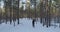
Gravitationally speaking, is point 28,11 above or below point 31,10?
below

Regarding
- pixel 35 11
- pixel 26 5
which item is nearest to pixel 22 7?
pixel 26 5

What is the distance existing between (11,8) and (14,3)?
5.10 ft

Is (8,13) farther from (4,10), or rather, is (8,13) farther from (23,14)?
(23,14)

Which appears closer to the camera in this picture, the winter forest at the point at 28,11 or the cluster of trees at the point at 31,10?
the winter forest at the point at 28,11

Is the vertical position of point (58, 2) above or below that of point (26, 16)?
above

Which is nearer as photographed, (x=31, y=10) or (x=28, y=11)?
(x=31, y=10)

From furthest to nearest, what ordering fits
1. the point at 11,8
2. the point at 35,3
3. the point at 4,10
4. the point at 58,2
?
the point at 4,10
the point at 35,3
the point at 11,8
the point at 58,2

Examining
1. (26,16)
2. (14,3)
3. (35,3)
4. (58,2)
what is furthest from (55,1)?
(26,16)

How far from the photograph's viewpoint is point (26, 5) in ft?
108

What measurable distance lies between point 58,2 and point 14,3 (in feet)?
24.8

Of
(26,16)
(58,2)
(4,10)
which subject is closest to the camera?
(58,2)

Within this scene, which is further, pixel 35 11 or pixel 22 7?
pixel 22 7

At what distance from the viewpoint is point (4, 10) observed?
29.4 metres

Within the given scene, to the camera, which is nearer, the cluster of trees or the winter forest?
the winter forest
